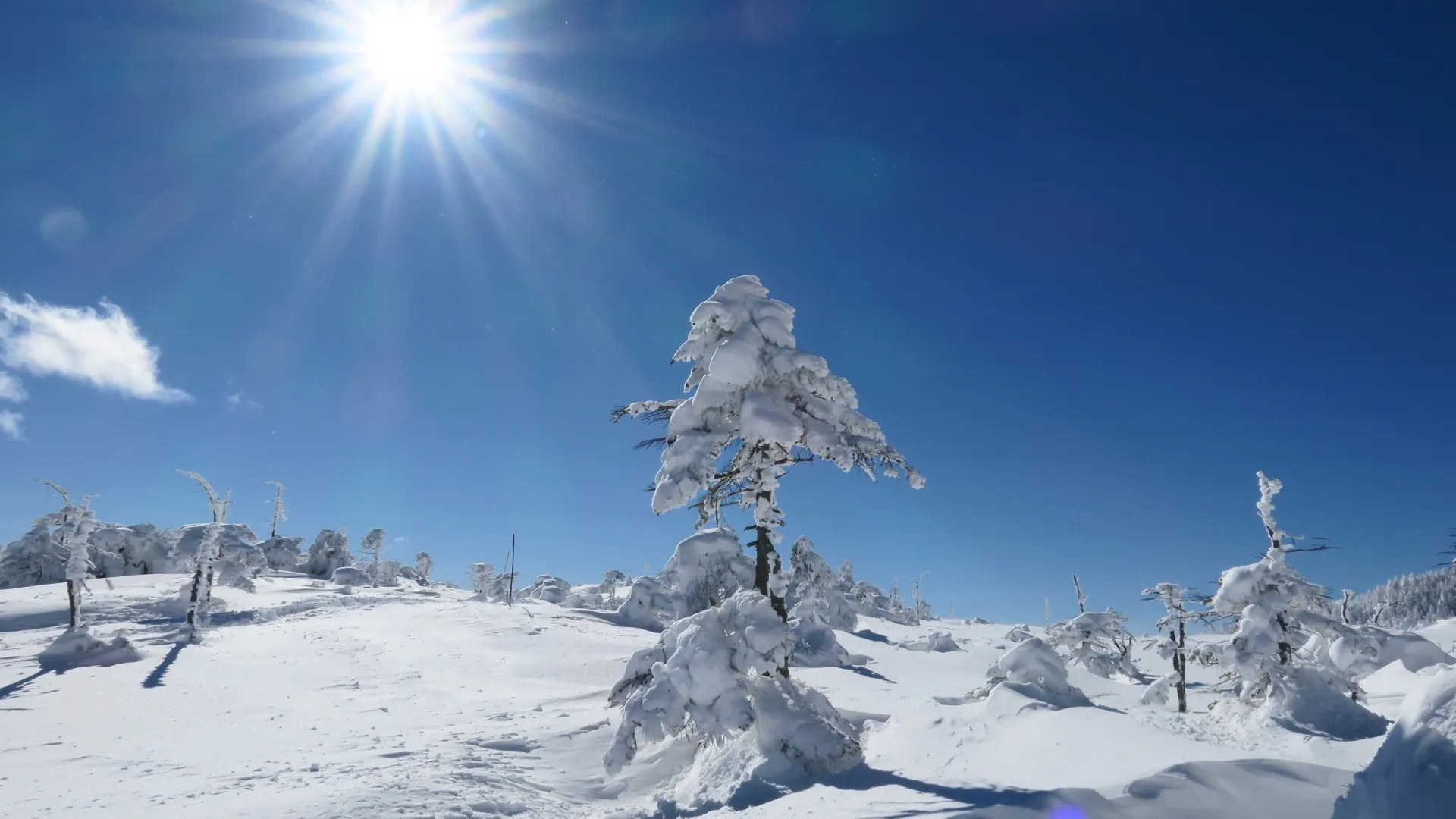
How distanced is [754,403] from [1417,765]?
26.7 ft

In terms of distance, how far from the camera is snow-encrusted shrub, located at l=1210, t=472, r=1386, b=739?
17.0 metres

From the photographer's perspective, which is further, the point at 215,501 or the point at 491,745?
the point at 215,501

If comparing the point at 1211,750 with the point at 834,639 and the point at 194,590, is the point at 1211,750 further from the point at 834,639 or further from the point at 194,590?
the point at 194,590

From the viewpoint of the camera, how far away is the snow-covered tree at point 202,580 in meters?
33.3

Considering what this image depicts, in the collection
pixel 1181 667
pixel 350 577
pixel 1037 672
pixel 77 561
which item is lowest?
pixel 1181 667

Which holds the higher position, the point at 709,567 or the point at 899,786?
the point at 709,567

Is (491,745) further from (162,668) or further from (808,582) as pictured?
(808,582)

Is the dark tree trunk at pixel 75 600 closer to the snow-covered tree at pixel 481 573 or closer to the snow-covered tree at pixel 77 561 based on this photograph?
the snow-covered tree at pixel 77 561

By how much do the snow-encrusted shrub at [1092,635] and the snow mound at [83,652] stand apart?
40194 mm

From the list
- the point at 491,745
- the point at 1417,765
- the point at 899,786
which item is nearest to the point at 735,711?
the point at 899,786

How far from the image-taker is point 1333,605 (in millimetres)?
19094

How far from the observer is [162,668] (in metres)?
25.7

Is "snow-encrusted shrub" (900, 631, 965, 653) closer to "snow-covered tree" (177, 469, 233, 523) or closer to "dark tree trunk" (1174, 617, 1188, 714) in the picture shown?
"dark tree trunk" (1174, 617, 1188, 714)

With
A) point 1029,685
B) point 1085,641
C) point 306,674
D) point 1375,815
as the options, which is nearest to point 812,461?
point 1029,685
